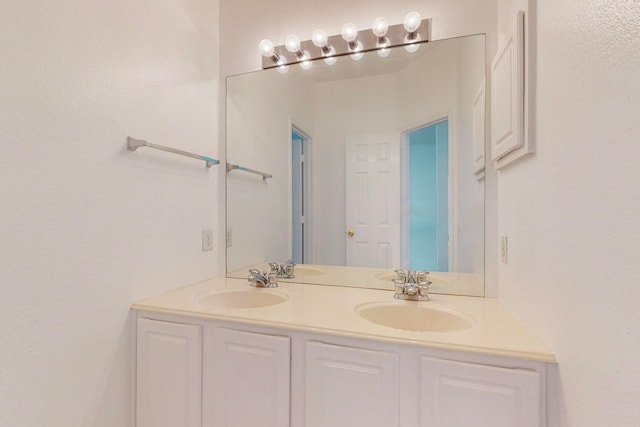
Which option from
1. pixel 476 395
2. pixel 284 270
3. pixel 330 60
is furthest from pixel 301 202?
pixel 476 395

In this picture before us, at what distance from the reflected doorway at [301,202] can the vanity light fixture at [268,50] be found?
1.33 ft

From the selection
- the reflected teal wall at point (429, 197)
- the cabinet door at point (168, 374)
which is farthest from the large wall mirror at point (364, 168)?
the cabinet door at point (168, 374)

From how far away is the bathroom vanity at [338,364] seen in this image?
34.8 inches

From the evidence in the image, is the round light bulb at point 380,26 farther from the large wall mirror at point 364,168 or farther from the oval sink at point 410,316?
the oval sink at point 410,316

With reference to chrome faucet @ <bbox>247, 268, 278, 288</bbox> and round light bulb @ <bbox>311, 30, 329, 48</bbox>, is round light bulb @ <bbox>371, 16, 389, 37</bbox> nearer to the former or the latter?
round light bulb @ <bbox>311, 30, 329, 48</bbox>

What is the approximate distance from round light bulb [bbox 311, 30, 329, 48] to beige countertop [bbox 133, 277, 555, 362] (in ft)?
4.18

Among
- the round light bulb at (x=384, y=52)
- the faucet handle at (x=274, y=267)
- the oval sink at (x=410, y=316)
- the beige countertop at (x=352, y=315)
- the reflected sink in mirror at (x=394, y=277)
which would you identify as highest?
the round light bulb at (x=384, y=52)

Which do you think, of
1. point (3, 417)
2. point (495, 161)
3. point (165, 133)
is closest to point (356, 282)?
point (495, 161)

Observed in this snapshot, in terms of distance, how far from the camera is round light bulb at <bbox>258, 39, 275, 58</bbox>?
174 cm

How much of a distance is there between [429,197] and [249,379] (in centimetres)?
113

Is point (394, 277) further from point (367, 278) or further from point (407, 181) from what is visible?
point (407, 181)

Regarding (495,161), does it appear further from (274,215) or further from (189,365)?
(189,365)

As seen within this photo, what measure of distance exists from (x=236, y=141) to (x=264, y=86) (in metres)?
0.36

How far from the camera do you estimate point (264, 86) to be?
1.83 meters
